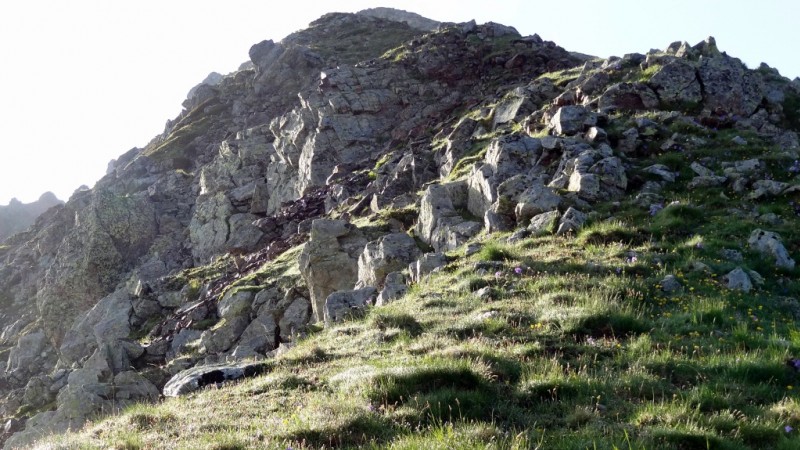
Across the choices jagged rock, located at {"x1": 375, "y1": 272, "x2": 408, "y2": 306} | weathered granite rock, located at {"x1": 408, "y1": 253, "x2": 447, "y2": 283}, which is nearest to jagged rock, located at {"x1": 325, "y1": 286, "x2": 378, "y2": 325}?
jagged rock, located at {"x1": 375, "y1": 272, "x2": 408, "y2": 306}

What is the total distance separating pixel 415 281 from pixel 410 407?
935 cm

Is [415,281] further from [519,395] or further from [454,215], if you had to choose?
[519,395]

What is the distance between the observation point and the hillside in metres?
148

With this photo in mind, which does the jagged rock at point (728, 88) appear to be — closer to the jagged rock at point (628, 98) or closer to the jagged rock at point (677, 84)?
the jagged rock at point (677, 84)

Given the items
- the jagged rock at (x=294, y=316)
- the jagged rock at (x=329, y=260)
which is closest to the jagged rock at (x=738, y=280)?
the jagged rock at (x=329, y=260)

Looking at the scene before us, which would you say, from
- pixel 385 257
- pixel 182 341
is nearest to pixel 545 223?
pixel 385 257

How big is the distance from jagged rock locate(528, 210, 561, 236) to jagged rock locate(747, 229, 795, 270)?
16.3 feet

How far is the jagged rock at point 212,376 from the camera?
11539 millimetres

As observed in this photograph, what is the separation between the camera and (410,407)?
7.61 m

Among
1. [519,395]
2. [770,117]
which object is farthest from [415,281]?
[770,117]

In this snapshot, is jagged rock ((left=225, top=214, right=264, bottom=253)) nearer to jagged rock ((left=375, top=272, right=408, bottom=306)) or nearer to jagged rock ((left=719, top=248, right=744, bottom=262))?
jagged rock ((left=375, top=272, right=408, bottom=306))

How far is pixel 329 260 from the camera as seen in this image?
26.2 m

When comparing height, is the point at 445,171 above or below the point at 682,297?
above

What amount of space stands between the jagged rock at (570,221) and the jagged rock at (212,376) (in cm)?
930
